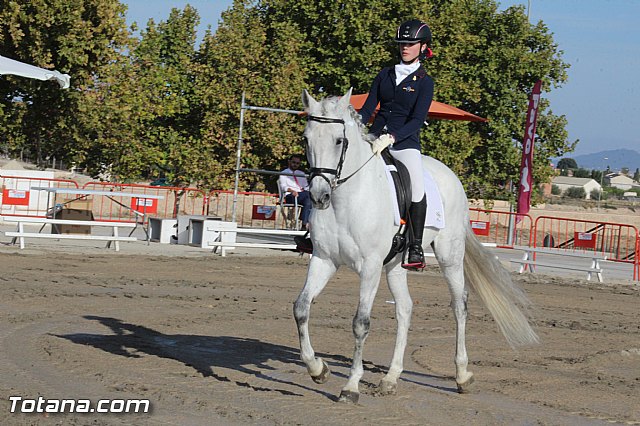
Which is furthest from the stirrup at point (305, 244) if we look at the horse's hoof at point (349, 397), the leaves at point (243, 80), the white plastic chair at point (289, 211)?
the leaves at point (243, 80)

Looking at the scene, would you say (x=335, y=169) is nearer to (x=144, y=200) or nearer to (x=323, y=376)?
(x=323, y=376)

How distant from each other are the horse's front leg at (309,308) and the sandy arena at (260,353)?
0.20 m

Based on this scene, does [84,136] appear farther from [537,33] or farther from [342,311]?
[537,33]

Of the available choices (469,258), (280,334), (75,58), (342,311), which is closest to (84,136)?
(75,58)

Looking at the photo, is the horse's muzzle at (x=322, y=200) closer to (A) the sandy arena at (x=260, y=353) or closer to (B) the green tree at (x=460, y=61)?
(A) the sandy arena at (x=260, y=353)

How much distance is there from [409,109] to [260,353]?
291cm

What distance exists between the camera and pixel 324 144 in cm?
666

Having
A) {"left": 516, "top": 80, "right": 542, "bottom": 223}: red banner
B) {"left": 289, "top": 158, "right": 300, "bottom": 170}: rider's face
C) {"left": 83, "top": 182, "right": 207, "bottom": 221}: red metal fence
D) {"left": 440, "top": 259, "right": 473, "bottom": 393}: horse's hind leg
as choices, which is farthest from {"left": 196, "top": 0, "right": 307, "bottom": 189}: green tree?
{"left": 440, "top": 259, "right": 473, "bottom": 393}: horse's hind leg

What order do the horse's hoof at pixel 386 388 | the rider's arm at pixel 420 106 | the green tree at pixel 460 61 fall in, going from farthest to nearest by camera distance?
the green tree at pixel 460 61, the rider's arm at pixel 420 106, the horse's hoof at pixel 386 388

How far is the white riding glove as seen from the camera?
7.34m

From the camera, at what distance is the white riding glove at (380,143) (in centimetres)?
734

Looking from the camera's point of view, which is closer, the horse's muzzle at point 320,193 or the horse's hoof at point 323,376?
the horse's muzzle at point 320,193

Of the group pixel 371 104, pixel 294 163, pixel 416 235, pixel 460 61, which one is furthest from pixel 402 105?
pixel 460 61

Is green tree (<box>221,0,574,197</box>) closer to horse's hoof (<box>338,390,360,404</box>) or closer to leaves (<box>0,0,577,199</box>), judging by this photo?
leaves (<box>0,0,577,199</box>)
